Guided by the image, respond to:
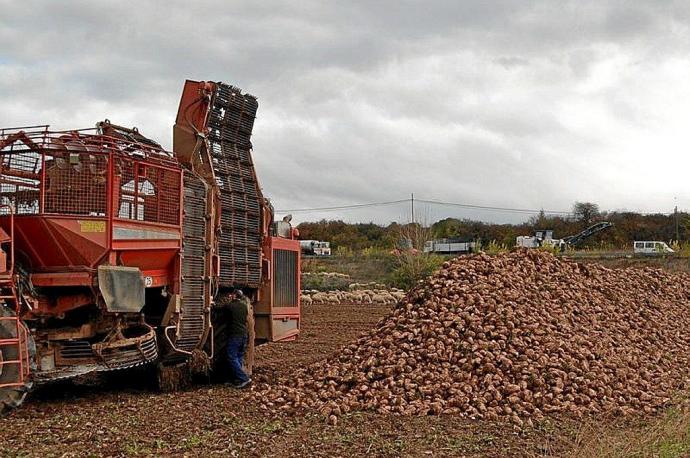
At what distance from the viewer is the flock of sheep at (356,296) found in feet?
93.6

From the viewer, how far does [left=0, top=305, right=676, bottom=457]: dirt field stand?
755 cm

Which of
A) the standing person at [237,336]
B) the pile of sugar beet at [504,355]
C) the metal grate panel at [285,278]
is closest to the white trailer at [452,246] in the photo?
the pile of sugar beet at [504,355]

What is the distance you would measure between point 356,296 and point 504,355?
19.1 metres

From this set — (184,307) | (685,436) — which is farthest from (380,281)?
(685,436)

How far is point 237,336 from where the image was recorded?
37.5 ft

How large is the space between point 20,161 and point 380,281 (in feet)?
87.7

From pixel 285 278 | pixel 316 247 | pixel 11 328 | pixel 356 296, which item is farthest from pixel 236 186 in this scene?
pixel 316 247

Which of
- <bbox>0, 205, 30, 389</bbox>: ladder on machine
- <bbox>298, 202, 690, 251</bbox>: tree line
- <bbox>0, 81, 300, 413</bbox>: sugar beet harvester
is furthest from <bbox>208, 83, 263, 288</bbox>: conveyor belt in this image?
<bbox>298, 202, 690, 251</bbox>: tree line

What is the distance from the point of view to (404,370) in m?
10.3

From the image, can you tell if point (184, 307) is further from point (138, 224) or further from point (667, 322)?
point (667, 322)

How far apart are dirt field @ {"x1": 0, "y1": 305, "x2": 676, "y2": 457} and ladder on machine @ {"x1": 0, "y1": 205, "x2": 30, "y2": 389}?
0.54 meters

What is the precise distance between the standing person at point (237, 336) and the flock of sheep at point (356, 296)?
1647 cm

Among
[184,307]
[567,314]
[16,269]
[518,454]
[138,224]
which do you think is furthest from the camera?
[567,314]

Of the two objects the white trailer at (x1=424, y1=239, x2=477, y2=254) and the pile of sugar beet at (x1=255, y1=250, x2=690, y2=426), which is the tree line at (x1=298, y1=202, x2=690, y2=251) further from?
the pile of sugar beet at (x1=255, y1=250, x2=690, y2=426)
